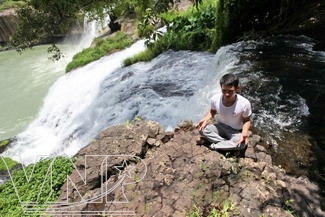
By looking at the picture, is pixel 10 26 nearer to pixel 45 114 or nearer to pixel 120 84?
pixel 45 114

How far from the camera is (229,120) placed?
4.28m

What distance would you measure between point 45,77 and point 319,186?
657 inches

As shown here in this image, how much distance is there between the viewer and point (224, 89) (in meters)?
3.93

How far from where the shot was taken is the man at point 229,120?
3936mm

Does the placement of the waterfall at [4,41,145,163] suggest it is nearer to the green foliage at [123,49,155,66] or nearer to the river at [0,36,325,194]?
the river at [0,36,325,194]

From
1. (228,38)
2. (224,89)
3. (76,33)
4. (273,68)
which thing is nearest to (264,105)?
(273,68)

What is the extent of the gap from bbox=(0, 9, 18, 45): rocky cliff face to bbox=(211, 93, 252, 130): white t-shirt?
30.6 m

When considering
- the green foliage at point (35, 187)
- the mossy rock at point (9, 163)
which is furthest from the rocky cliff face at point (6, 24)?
the green foliage at point (35, 187)

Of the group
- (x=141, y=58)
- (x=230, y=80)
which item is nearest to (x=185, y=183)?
(x=230, y=80)

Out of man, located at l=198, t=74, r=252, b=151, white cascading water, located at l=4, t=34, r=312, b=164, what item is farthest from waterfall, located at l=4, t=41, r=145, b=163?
man, located at l=198, t=74, r=252, b=151

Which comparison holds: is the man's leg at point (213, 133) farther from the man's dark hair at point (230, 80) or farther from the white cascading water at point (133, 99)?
the white cascading water at point (133, 99)

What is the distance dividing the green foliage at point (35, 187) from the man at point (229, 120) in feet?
9.51

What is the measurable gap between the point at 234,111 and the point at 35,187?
397 centimetres

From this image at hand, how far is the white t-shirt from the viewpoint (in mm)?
4090
